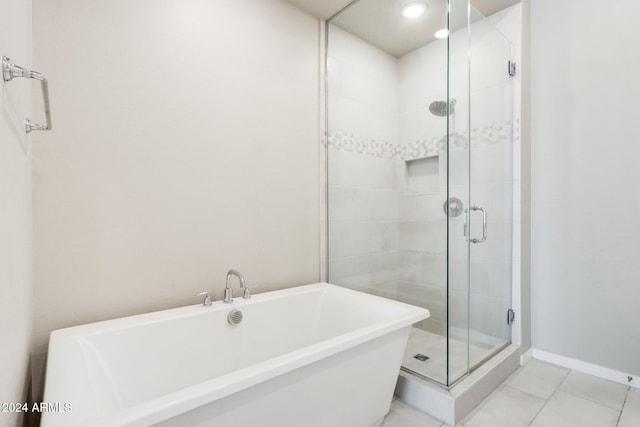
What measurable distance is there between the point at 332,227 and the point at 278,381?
→ 1446mm

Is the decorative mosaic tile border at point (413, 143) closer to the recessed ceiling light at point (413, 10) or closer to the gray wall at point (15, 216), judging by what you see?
the recessed ceiling light at point (413, 10)

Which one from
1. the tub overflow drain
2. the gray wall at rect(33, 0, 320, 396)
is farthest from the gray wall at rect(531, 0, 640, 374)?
the tub overflow drain

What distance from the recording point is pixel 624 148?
196cm

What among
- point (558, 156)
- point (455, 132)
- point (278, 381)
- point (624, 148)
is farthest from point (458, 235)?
point (278, 381)

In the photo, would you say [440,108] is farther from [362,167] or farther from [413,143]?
[362,167]

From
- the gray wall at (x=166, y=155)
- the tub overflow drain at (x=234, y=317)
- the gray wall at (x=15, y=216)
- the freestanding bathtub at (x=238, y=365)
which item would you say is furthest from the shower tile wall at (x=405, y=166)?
the gray wall at (x=15, y=216)

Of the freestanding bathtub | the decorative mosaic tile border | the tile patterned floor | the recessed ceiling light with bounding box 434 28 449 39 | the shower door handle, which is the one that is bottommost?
the tile patterned floor

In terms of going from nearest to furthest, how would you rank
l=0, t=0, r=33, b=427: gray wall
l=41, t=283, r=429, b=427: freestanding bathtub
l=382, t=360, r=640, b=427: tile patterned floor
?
1. l=0, t=0, r=33, b=427: gray wall
2. l=41, t=283, r=429, b=427: freestanding bathtub
3. l=382, t=360, r=640, b=427: tile patterned floor

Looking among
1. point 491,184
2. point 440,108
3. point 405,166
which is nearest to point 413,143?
point 405,166

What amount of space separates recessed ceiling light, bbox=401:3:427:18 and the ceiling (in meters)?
0.03

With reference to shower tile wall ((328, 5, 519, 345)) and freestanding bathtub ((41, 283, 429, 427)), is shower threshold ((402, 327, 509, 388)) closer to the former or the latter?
shower tile wall ((328, 5, 519, 345))

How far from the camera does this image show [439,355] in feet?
6.06

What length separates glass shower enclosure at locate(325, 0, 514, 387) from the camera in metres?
1.91

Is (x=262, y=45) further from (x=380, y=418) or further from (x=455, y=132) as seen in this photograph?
(x=380, y=418)
